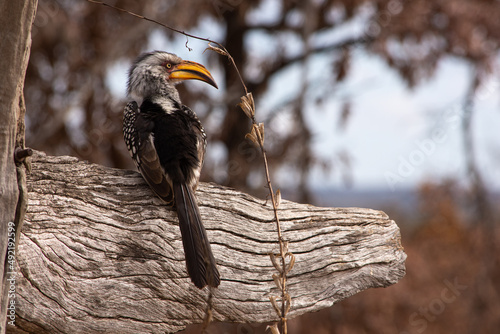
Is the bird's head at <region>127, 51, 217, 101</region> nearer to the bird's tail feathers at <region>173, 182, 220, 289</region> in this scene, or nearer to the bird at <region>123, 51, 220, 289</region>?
the bird at <region>123, 51, 220, 289</region>

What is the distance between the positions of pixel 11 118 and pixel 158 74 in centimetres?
153

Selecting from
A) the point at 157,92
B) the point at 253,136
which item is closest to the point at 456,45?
the point at 157,92

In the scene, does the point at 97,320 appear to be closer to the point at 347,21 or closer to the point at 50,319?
the point at 50,319

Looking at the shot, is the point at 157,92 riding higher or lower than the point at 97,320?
higher

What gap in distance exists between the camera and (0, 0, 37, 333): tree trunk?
88.3 inches

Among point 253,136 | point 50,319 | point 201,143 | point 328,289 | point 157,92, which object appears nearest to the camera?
point 253,136

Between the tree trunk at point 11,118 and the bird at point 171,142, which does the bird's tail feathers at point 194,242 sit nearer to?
the bird at point 171,142

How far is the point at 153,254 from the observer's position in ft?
9.33

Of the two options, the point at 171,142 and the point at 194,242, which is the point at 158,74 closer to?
the point at 171,142

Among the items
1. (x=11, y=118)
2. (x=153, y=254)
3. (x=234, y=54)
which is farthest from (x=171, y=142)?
(x=234, y=54)

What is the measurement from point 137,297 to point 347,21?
648 cm

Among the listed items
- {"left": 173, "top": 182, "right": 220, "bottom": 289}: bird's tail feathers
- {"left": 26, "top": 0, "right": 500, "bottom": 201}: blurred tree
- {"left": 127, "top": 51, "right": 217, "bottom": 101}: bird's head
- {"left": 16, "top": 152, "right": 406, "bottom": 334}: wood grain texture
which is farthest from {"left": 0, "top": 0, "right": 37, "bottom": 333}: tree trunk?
{"left": 26, "top": 0, "right": 500, "bottom": 201}: blurred tree

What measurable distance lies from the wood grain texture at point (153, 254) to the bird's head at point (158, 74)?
79 centimetres

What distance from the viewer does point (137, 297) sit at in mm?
2803
